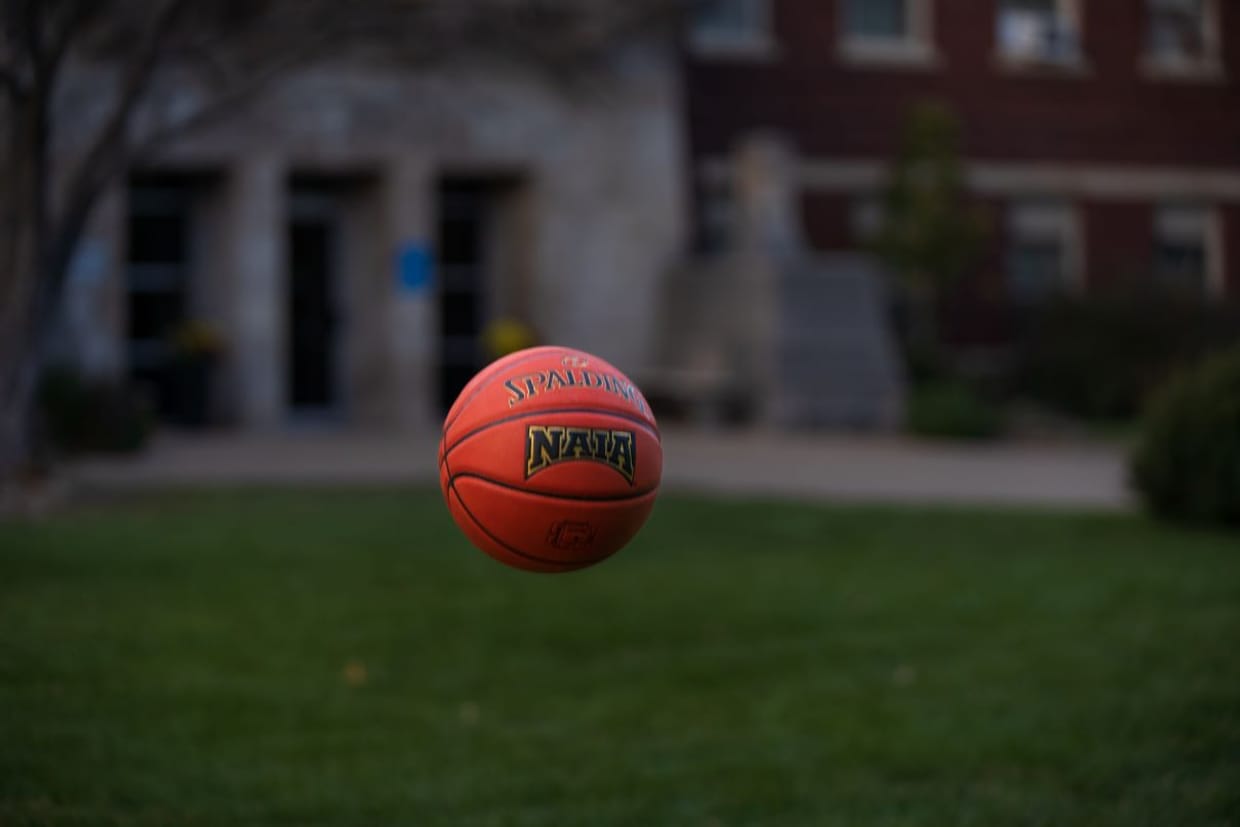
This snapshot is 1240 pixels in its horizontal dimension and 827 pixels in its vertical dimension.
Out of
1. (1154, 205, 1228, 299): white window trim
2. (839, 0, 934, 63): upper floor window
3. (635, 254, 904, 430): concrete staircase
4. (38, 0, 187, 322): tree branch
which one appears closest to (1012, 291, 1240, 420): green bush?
(635, 254, 904, 430): concrete staircase

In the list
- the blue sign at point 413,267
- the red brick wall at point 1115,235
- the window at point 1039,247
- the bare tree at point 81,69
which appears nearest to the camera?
the bare tree at point 81,69

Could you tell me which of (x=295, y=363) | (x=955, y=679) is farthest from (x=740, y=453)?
(x=955, y=679)

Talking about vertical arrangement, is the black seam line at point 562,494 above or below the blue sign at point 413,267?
below

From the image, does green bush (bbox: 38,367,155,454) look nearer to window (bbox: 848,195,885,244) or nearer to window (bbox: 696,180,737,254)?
window (bbox: 696,180,737,254)

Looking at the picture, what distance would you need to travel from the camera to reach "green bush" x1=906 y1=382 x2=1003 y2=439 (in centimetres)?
2098

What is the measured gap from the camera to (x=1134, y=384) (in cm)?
2373

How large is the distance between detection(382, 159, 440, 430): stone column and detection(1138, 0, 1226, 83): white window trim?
Answer: 13727mm

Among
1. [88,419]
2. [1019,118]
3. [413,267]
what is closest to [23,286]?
[88,419]

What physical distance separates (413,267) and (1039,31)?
40.9 feet

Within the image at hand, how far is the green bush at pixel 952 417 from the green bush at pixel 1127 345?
2814 millimetres

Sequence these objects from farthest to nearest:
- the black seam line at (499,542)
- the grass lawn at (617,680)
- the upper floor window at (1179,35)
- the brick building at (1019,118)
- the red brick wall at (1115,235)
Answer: the upper floor window at (1179,35)
the red brick wall at (1115,235)
the brick building at (1019,118)
the grass lawn at (617,680)
the black seam line at (499,542)

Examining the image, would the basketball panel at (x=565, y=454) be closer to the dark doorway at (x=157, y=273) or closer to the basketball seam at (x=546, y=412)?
the basketball seam at (x=546, y=412)

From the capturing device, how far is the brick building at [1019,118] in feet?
85.8

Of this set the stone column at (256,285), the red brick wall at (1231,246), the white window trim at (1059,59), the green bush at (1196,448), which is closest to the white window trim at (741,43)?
the white window trim at (1059,59)
